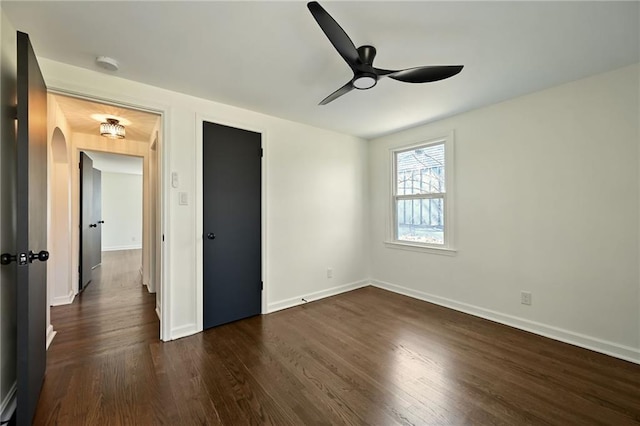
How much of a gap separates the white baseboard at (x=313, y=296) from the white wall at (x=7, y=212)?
2.05 m

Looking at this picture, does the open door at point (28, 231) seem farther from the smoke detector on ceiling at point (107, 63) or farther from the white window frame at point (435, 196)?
the white window frame at point (435, 196)

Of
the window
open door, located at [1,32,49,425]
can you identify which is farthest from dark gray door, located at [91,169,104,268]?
the window

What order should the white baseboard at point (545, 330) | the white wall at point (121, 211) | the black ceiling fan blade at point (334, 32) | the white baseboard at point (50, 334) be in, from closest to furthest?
1. the black ceiling fan blade at point (334, 32)
2. the white baseboard at point (545, 330)
3. the white baseboard at point (50, 334)
4. the white wall at point (121, 211)

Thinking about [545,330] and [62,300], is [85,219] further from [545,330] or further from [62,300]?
[545,330]

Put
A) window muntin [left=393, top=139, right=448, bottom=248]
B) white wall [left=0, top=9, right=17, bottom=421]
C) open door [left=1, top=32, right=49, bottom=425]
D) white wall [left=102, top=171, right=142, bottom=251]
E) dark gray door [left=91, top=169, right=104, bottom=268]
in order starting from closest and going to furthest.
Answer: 1. open door [left=1, top=32, right=49, bottom=425]
2. white wall [left=0, top=9, right=17, bottom=421]
3. window muntin [left=393, top=139, right=448, bottom=248]
4. dark gray door [left=91, top=169, right=104, bottom=268]
5. white wall [left=102, top=171, right=142, bottom=251]

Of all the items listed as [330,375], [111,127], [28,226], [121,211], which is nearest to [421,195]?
[330,375]

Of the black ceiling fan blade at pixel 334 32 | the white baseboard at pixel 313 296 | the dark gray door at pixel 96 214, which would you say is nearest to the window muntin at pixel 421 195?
the white baseboard at pixel 313 296

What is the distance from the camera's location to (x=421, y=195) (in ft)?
12.4

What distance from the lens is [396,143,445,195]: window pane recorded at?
358cm

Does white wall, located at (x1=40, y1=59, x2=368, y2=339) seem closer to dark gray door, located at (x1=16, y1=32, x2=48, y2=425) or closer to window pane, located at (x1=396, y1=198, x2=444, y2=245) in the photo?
window pane, located at (x1=396, y1=198, x2=444, y2=245)

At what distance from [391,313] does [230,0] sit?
318cm

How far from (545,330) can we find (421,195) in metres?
1.94

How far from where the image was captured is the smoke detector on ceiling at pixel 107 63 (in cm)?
203

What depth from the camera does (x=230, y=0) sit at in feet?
4.95
